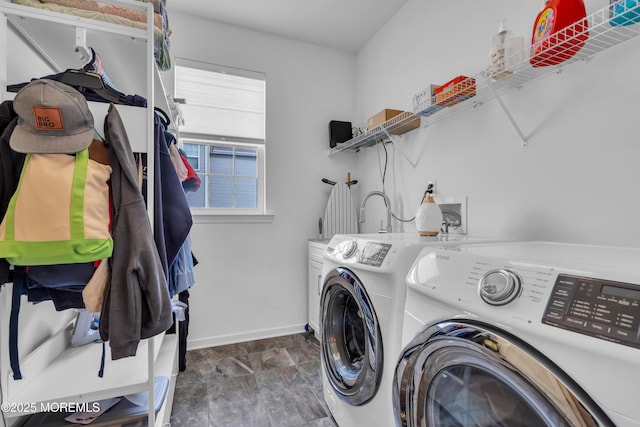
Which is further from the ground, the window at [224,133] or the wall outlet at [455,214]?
the window at [224,133]

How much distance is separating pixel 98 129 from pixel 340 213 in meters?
2.05

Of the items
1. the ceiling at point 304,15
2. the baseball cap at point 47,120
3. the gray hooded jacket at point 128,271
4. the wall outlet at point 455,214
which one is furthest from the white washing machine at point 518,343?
the ceiling at point 304,15

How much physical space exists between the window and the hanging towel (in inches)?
25.0

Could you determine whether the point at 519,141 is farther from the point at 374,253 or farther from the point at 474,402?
the point at 474,402

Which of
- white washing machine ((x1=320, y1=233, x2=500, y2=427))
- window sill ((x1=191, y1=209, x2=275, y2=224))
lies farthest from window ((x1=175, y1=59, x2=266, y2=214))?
white washing machine ((x1=320, y1=233, x2=500, y2=427))

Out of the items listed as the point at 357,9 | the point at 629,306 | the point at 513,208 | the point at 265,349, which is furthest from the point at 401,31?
the point at 265,349

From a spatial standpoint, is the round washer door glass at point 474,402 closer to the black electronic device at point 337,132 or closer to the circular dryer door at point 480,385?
the circular dryer door at point 480,385

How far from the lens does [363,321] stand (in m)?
1.21

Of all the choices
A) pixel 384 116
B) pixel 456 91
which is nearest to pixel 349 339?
pixel 456 91

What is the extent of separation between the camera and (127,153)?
3.09 ft

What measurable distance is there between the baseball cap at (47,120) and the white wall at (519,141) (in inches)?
69.9

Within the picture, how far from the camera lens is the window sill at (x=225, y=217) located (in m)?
2.43

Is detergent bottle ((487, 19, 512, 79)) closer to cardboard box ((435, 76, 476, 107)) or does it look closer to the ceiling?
cardboard box ((435, 76, 476, 107))

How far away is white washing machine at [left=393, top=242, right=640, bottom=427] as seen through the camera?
453 mm
